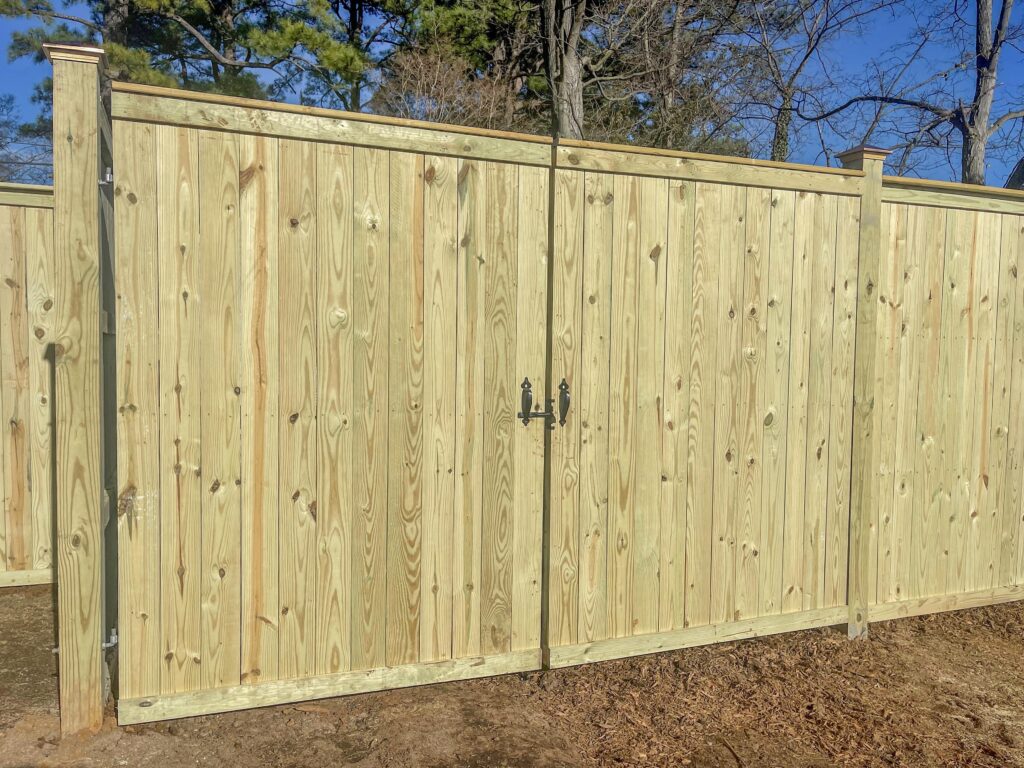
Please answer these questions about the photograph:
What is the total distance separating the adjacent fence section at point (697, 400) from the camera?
336cm

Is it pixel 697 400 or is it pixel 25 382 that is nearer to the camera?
pixel 697 400

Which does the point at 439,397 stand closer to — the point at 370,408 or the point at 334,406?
the point at 370,408

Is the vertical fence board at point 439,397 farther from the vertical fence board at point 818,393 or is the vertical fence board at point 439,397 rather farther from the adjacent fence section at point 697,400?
the vertical fence board at point 818,393

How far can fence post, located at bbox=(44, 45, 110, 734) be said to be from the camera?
2.75 metres

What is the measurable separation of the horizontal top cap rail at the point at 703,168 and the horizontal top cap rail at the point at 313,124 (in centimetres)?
17

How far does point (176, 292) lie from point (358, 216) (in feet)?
2.33

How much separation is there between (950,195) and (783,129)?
6.67 metres

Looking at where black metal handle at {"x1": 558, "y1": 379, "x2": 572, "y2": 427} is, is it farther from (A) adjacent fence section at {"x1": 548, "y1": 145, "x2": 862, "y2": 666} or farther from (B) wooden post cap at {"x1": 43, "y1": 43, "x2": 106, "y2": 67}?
(B) wooden post cap at {"x1": 43, "y1": 43, "x2": 106, "y2": 67}

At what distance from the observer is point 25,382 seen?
4547 millimetres

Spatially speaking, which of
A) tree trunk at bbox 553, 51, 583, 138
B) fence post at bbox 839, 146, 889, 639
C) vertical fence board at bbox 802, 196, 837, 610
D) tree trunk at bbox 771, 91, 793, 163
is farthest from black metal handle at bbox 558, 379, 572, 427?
tree trunk at bbox 771, 91, 793, 163

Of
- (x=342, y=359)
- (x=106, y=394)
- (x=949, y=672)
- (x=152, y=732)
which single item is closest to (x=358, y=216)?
(x=342, y=359)

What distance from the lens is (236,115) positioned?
285 cm

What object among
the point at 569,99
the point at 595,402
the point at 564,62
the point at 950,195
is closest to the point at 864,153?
the point at 950,195

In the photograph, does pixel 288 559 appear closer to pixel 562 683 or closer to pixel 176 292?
pixel 176 292
